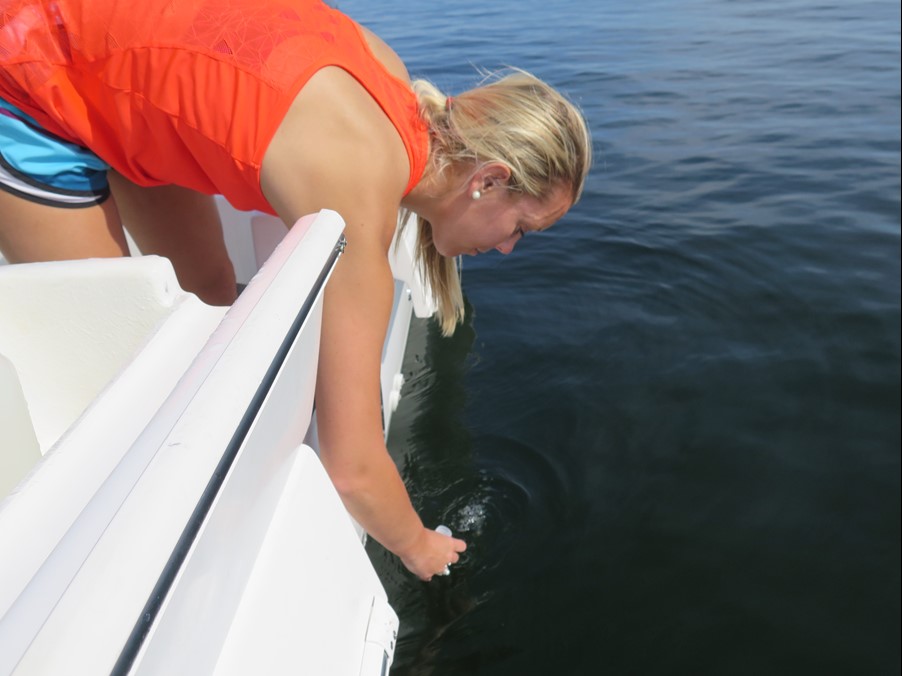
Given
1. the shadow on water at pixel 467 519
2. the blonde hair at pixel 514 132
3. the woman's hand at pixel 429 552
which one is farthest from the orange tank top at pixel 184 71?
the shadow on water at pixel 467 519

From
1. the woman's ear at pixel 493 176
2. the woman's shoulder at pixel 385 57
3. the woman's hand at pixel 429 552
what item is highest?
the woman's shoulder at pixel 385 57

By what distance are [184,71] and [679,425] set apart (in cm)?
191

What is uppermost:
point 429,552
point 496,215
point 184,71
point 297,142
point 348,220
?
point 184,71

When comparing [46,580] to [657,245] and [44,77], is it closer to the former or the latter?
[44,77]

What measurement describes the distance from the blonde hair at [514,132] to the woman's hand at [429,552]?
0.72 metres

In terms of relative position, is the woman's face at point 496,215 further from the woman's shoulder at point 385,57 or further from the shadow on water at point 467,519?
the shadow on water at point 467,519

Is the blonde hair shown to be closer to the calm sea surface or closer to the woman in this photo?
the woman

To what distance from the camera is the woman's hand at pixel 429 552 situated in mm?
1531

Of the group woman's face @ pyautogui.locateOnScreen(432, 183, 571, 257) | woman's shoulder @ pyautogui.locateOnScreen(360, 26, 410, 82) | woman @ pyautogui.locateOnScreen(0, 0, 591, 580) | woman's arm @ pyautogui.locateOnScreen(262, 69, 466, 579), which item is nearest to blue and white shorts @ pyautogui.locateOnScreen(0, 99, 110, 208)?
woman @ pyautogui.locateOnScreen(0, 0, 591, 580)

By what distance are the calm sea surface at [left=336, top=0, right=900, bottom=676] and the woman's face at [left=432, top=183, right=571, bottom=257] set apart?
0.93m

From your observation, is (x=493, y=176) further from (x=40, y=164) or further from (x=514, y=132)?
(x=40, y=164)

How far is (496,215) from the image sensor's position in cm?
153

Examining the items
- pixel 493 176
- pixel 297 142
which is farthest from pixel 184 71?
pixel 493 176

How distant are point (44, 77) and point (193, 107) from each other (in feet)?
0.96
